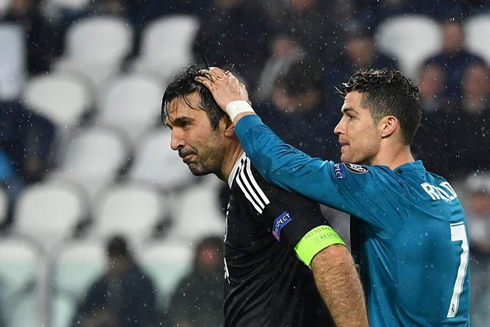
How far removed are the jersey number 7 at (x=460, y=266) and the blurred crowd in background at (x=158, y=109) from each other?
2.00 meters

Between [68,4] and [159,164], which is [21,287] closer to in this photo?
[159,164]

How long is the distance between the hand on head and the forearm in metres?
0.54

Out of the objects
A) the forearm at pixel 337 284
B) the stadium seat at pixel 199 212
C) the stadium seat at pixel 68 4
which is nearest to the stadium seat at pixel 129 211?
the stadium seat at pixel 199 212

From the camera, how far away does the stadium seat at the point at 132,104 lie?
4402 millimetres

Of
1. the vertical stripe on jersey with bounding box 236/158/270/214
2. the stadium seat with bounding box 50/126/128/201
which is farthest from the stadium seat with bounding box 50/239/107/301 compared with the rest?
the vertical stripe on jersey with bounding box 236/158/270/214

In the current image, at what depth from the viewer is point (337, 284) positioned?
1.92 meters

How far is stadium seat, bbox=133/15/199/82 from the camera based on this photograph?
14.8 ft

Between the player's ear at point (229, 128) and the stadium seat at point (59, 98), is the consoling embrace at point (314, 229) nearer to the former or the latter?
the player's ear at point (229, 128)

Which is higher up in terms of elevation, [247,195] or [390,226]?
[247,195]

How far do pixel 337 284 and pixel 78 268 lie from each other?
2567 mm

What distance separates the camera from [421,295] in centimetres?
211

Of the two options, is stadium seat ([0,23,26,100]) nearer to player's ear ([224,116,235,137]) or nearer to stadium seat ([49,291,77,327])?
stadium seat ([49,291,77,327])

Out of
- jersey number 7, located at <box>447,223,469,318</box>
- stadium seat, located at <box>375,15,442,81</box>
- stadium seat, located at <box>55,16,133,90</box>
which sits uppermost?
stadium seat, located at <box>55,16,133,90</box>

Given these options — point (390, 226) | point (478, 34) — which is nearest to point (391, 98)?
point (390, 226)
